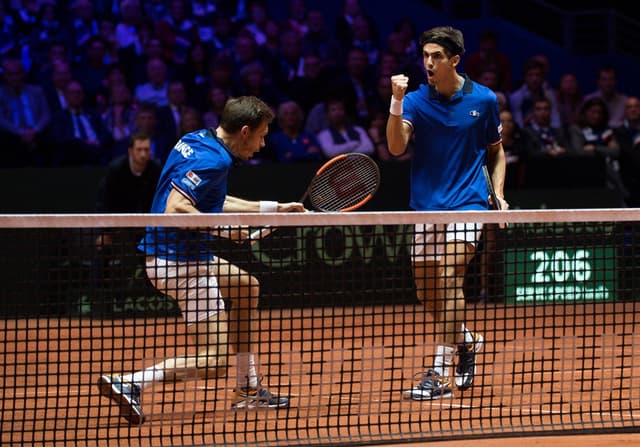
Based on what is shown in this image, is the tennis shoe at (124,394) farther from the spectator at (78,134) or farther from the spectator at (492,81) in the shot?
the spectator at (492,81)

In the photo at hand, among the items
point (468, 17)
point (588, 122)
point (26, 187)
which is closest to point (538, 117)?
point (588, 122)

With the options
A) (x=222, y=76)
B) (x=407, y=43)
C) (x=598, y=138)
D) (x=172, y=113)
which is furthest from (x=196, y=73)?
(x=598, y=138)

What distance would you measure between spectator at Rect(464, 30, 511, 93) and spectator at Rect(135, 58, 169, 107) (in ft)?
11.2

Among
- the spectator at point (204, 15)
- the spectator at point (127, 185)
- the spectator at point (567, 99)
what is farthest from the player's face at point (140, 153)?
the spectator at point (567, 99)

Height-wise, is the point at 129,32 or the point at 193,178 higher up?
the point at 129,32

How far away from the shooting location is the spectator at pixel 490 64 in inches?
534

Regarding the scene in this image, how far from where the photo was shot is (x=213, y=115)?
12.4 meters

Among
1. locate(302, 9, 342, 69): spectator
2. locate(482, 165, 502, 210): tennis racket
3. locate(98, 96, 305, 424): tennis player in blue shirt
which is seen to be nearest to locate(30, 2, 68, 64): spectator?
locate(302, 9, 342, 69): spectator

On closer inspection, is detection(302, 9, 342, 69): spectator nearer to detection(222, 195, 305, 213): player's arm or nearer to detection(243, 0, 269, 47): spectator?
detection(243, 0, 269, 47): spectator

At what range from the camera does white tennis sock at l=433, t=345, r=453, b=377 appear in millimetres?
6781

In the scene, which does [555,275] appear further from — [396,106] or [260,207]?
[260,207]

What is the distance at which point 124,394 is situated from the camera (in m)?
5.87

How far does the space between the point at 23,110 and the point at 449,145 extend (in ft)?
21.4

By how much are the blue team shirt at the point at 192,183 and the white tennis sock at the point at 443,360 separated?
4.86 feet
